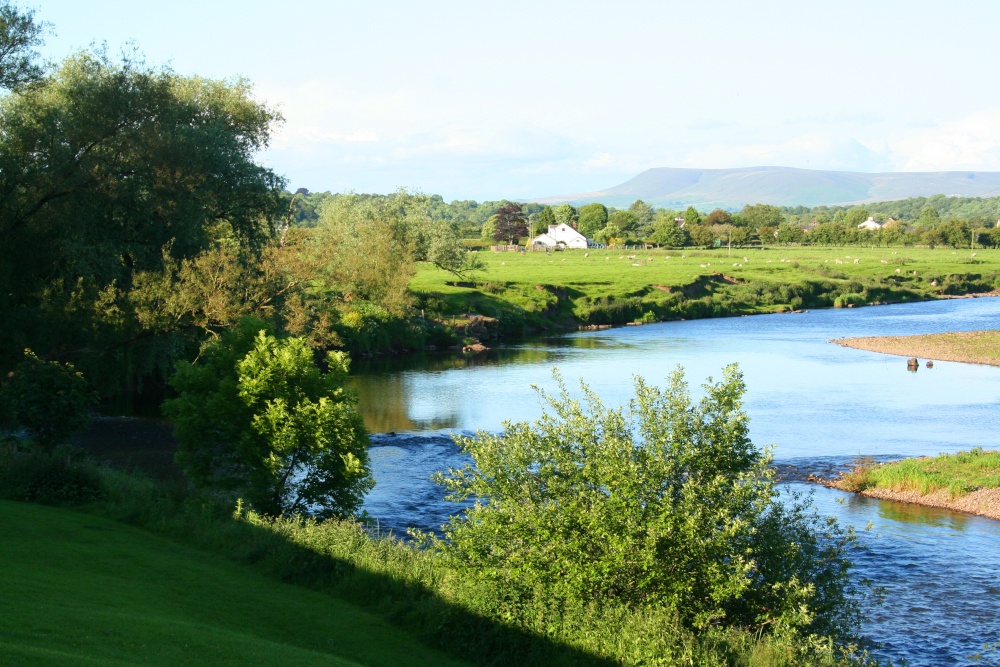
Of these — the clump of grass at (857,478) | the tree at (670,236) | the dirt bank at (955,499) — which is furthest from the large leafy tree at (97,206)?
the tree at (670,236)

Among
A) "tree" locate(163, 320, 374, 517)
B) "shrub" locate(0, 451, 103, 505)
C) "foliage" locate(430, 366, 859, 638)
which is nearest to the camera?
"foliage" locate(430, 366, 859, 638)

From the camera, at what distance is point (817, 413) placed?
42.9 metres

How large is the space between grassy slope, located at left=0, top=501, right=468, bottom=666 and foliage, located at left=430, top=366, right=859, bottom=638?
2.67 meters

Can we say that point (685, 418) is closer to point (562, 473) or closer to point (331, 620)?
point (562, 473)

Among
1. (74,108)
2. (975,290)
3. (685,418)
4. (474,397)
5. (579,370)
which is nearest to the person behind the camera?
(685,418)

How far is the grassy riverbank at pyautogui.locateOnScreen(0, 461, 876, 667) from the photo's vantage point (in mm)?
12992

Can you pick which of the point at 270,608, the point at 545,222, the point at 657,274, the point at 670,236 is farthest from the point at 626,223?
the point at 270,608

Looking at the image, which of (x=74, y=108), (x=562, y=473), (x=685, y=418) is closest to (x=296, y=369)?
(x=562, y=473)

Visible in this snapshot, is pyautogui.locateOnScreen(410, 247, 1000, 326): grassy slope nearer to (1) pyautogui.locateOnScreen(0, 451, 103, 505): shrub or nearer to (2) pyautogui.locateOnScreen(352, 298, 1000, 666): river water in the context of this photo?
(2) pyautogui.locateOnScreen(352, 298, 1000, 666): river water

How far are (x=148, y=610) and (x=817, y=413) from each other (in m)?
35.3

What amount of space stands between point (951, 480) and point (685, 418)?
18775mm

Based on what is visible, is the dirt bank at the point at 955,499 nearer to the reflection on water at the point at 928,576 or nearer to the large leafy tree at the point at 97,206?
the reflection on water at the point at 928,576

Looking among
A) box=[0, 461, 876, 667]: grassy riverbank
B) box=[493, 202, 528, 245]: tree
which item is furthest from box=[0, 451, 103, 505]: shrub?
box=[493, 202, 528, 245]: tree

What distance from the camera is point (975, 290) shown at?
380 ft
